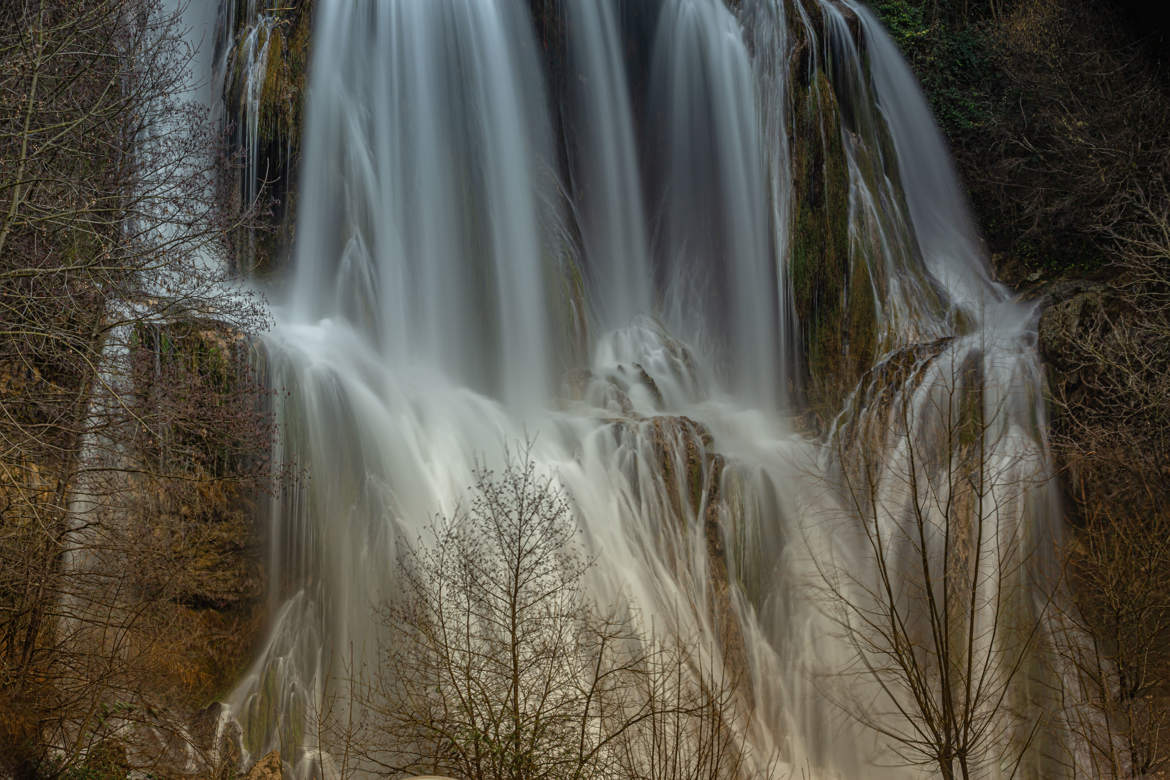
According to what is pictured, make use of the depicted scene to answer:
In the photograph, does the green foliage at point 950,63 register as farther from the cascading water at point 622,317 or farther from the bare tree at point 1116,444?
the bare tree at point 1116,444

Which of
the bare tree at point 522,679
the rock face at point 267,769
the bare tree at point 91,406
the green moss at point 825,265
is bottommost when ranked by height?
the rock face at point 267,769

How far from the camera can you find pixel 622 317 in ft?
70.3

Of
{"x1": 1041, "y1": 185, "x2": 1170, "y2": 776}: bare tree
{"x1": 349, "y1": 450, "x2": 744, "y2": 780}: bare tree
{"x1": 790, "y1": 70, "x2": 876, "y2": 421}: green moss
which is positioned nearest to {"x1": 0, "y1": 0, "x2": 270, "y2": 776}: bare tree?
{"x1": 349, "y1": 450, "x2": 744, "y2": 780}: bare tree

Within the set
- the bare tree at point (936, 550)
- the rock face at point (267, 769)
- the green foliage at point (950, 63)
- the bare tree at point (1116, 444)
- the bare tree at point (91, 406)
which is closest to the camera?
the bare tree at point (91, 406)

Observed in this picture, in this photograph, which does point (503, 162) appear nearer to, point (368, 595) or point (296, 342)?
point (296, 342)

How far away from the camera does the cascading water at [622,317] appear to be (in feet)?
43.9

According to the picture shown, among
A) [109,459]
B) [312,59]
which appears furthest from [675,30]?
[109,459]

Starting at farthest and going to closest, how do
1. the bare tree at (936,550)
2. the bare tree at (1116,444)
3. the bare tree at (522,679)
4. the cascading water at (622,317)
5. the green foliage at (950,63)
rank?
the green foliage at (950,63) < the cascading water at (622,317) < the bare tree at (936,550) < the bare tree at (1116,444) < the bare tree at (522,679)

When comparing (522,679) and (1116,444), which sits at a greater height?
(1116,444)

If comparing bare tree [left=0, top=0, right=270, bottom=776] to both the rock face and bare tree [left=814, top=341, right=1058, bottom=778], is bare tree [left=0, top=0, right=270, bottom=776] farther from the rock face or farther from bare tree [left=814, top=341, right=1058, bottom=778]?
bare tree [left=814, top=341, right=1058, bottom=778]

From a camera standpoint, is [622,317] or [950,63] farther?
[950,63]

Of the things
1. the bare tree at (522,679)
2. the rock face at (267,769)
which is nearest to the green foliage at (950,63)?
the bare tree at (522,679)

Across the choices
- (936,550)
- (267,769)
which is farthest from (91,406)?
(936,550)

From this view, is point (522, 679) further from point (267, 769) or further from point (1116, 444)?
point (1116, 444)
